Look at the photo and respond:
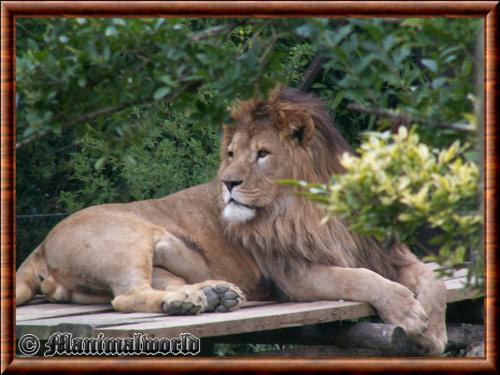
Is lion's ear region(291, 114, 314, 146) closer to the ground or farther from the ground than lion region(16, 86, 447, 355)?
farther from the ground

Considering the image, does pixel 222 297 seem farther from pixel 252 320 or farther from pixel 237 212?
pixel 237 212

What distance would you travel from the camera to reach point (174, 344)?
148 inches

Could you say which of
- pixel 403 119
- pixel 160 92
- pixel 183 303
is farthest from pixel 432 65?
pixel 183 303

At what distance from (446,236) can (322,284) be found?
1.87 metres

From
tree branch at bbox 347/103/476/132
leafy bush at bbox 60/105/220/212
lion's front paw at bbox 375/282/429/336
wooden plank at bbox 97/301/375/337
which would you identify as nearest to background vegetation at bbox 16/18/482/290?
tree branch at bbox 347/103/476/132

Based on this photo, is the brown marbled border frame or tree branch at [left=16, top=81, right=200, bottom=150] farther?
tree branch at [left=16, top=81, right=200, bottom=150]

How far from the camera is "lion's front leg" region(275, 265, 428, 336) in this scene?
4.48m

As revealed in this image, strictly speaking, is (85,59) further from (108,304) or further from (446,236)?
(108,304)

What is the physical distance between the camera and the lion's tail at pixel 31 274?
4.69 meters

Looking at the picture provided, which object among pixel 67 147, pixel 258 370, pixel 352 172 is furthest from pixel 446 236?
pixel 67 147

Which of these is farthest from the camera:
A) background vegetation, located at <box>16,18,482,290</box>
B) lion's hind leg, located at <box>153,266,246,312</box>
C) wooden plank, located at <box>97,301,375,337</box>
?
lion's hind leg, located at <box>153,266,246,312</box>

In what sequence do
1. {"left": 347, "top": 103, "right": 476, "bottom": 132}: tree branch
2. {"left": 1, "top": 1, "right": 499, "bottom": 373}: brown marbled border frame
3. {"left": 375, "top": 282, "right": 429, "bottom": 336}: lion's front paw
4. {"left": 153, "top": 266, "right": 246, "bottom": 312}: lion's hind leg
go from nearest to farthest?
{"left": 347, "top": 103, "right": 476, "bottom": 132}: tree branch, {"left": 1, "top": 1, "right": 499, "bottom": 373}: brown marbled border frame, {"left": 153, "top": 266, "right": 246, "bottom": 312}: lion's hind leg, {"left": 375, "top": 282, "right": 429, "bottom": 336}: lion's front paw

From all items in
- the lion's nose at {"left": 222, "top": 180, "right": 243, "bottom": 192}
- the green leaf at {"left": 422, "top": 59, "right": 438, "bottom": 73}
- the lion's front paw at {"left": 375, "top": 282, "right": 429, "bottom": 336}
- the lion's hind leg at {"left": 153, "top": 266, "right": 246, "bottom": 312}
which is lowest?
the lion's front paw at {"left": 375, "top": 282, "right": 429, "bottom": 336}

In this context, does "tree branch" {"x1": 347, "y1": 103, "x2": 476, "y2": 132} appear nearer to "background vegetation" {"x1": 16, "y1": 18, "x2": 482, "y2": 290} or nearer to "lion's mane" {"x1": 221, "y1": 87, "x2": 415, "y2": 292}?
"background vegetation" {"x1": 16, "y1": 18, "x2": 482, "y2": 290}
